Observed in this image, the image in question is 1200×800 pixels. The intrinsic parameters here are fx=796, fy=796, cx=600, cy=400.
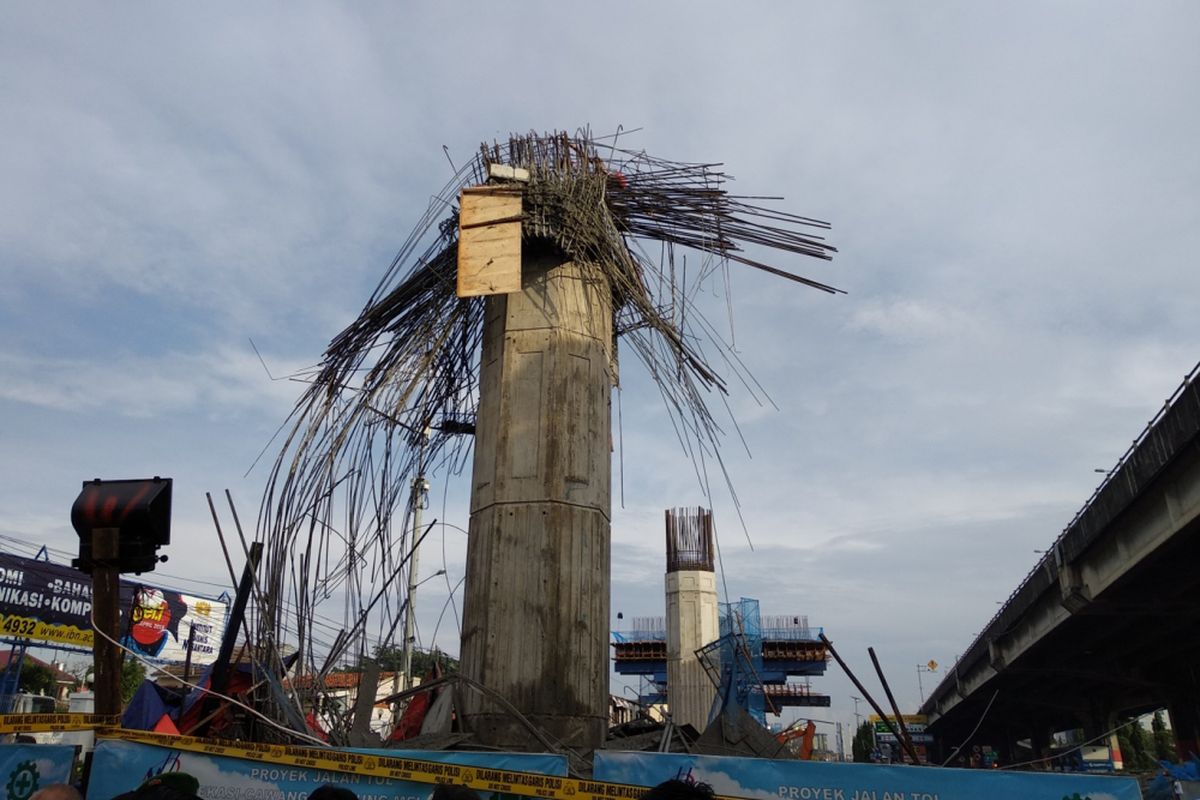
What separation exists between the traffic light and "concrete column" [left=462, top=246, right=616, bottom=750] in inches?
71.7

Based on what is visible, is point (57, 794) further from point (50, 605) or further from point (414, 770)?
point (50, 605)

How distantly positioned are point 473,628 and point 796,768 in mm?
1923

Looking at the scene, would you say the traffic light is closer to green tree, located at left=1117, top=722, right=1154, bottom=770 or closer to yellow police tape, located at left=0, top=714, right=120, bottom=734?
yellow police tape, located at left=0, top=714, right=120, bottom=734

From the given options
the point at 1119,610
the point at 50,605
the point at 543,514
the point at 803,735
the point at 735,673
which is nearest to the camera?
the point at 543,514

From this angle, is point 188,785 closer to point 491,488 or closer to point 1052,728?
point 491,488

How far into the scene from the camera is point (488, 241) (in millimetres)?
5035

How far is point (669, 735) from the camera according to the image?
4613 mm

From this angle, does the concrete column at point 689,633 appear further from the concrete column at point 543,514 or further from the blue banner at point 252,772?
the blue banner at point 252,772

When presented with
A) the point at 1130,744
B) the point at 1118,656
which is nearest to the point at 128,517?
the point at 1118,656

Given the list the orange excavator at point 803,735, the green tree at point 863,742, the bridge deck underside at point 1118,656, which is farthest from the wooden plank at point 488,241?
the green tree at point 863,742

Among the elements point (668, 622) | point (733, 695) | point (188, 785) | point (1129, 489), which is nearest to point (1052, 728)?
point (668, 622)

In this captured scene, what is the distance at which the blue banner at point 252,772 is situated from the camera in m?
3.66

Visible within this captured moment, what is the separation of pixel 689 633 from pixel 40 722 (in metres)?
22.7

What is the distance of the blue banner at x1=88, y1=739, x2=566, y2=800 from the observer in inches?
144
